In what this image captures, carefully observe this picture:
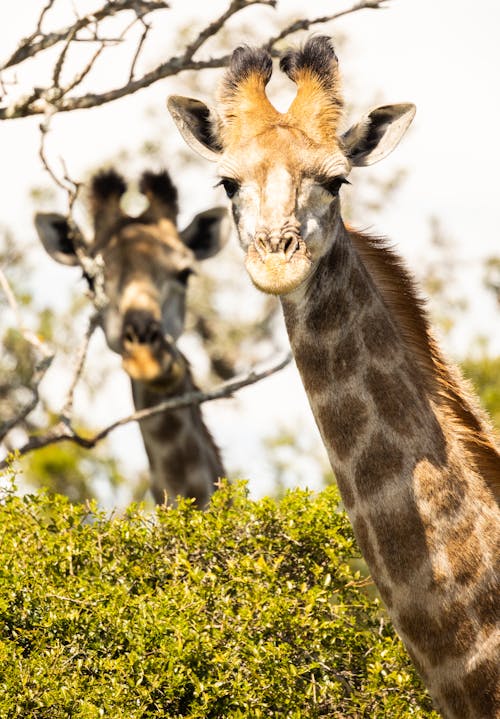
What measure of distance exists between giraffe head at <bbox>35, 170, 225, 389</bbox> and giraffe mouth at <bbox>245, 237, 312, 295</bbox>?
191 inches

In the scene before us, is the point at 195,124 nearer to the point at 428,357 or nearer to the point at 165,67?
the point at 428,357

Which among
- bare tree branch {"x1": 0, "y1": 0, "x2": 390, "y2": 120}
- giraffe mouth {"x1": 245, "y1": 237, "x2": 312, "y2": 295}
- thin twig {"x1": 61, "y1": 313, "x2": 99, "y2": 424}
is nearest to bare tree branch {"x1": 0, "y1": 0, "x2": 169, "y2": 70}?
bare tree branch {"x1": 0, "y1": 0, "x2": 390, "y2": 120}

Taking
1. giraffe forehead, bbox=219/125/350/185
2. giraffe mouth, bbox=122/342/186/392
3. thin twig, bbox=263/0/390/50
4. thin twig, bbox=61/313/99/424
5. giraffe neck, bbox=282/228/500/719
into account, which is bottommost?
giraffe neck, bbox=282/228/500/719

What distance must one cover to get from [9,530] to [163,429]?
413 cm

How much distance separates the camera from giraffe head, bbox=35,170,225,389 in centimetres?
1053

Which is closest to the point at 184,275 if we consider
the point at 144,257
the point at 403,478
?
the point at 144,257

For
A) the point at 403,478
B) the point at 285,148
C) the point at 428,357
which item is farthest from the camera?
the point at 428,357

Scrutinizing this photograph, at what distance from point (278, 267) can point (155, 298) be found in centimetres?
553

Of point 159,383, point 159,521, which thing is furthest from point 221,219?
point 159,521

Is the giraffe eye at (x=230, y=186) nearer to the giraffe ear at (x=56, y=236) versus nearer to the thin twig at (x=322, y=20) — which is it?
the thin twig at (x=322, y=20)

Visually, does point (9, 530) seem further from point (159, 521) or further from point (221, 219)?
point (221, 219)

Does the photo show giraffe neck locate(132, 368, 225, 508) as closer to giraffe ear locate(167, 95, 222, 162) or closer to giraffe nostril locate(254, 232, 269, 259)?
giraffe ear locate(167, 95, 222, 162)

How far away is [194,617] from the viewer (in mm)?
6238

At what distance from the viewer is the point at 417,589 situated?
5.59 meters
